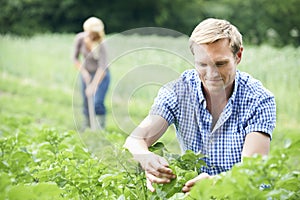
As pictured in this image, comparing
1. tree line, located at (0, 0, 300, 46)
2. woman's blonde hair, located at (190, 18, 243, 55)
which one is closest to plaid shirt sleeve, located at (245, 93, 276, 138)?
woman's blonde hair, located at (190, 18, 243, 55)

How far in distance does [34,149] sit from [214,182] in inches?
79.2

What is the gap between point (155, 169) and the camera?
2.47 meters

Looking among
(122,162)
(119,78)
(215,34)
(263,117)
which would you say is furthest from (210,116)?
(119,78)

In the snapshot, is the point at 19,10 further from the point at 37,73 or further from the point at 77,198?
the point at 77,198

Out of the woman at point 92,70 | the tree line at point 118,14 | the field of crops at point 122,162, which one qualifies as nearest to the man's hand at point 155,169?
the field of crops at point 122,162

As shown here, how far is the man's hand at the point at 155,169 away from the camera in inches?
97.0

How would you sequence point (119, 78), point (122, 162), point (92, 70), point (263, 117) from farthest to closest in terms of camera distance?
1. point (119, 78)
2. point (92, 70)
3. point (263, 117)
4. point (122, 162)

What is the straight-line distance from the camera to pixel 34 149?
3.93 m

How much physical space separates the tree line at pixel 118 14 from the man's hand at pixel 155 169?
30017 mm

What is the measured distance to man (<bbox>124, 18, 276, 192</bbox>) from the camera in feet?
9.03

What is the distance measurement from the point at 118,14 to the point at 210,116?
107 ft

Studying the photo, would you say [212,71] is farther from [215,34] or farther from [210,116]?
[210,116]

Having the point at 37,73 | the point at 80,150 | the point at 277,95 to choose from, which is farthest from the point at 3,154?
the point at 37,73

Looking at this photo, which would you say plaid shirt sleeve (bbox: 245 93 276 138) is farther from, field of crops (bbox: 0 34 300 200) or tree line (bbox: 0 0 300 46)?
tree line (bbox: 0 0 300 46)
